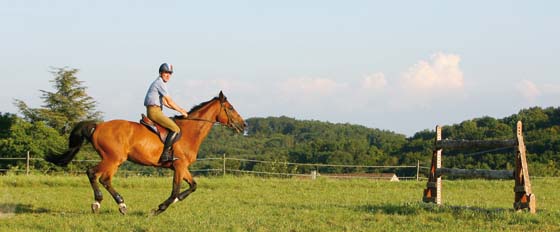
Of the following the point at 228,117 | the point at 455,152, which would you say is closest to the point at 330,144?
the point at 455,152

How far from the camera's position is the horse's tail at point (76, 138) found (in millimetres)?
13930

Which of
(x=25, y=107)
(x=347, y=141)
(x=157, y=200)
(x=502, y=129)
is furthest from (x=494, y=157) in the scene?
(x=157, y=200)

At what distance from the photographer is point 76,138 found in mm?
14203

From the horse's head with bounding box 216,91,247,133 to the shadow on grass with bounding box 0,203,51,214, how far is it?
4227 mm

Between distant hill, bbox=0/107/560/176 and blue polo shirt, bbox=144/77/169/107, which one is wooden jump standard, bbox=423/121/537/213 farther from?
distant hill, bbox=0/107/560/176

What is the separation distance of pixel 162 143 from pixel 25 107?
4612 centimetres

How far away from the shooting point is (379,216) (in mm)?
13000

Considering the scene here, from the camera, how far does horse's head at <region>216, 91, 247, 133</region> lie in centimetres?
1474

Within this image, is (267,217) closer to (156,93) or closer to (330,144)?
(156,93)

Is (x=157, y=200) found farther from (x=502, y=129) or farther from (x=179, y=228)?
(x=502, y=129)

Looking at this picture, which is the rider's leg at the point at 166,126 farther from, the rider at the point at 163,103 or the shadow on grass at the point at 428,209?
the shadow on grass at the point at 428,209

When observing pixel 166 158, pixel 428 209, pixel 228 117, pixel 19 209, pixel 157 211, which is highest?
pixel 228 117

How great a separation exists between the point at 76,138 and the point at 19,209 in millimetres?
2343

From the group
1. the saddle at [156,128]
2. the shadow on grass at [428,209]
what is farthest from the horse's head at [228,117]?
the shadow on grass at [428,209]
